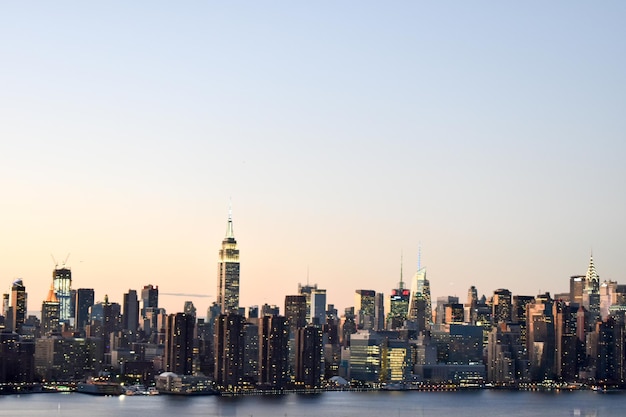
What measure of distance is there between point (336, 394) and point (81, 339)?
42953 mm

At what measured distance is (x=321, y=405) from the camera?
439 ft

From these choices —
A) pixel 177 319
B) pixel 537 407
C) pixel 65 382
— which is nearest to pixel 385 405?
A: pixel 537 407

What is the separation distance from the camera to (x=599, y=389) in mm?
188750

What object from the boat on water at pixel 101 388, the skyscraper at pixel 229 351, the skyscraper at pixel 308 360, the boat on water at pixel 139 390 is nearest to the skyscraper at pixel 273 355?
the skyscraper at pixel 308 360

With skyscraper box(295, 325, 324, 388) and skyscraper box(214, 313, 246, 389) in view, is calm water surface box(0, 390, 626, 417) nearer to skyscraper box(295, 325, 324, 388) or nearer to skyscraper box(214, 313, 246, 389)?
skyscraper box(295, 325, 324, 388)

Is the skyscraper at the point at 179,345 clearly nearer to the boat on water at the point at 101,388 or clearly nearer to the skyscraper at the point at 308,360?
the boat on water at the point at 101,388

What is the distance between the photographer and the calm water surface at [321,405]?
12006 cm

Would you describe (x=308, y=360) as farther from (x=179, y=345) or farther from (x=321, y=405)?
(x=321, y=405)

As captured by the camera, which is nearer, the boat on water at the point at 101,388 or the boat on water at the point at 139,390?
the boat on water at the point at 139,390

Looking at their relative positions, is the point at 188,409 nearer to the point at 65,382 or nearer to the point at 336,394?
the point at 336,394

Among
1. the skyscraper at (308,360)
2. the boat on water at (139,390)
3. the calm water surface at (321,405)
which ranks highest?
the skyscraper at (308,360)

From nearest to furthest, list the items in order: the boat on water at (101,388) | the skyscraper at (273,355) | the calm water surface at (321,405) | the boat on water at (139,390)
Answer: the calm water surface at (321,405)
the boat on water at (139,390)
the boat on water at (101,388)
the skyscraper at (273,355)

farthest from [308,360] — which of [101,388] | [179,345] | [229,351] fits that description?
[101,388]

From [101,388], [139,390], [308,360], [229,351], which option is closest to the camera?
[101,388]
